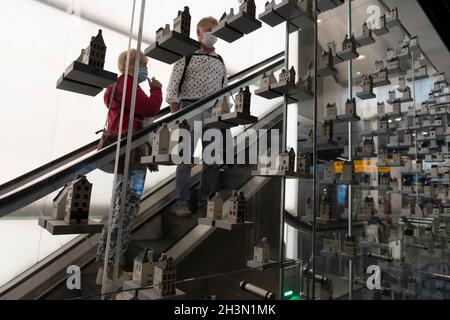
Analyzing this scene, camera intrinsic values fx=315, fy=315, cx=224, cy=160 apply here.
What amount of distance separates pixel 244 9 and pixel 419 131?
2.90 metres

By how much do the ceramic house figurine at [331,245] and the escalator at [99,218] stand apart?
74cm

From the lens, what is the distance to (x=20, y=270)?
146 centimetres

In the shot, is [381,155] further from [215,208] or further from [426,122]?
[215,208]

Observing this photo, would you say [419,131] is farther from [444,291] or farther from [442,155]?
[444,291]

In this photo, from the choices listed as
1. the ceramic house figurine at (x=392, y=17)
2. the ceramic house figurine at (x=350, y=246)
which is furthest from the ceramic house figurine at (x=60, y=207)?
the ceramic house figurine at (x=392, y=17)

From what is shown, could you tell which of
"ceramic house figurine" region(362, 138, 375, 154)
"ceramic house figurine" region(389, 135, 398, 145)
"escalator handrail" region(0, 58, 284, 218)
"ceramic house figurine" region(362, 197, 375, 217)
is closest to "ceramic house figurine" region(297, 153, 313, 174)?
"ceramic house figurine" region(362, 197, 375, 217)

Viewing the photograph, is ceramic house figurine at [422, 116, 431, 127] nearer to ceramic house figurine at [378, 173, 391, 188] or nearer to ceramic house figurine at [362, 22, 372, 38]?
ceramic house figurine at [378, 173, 391, 188]

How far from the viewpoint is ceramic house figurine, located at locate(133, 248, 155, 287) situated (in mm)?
1181

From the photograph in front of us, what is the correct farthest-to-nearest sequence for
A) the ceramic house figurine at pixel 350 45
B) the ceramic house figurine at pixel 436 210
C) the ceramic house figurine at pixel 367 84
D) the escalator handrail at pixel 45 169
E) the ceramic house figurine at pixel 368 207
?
the ceramic house figurine at pixel 436 210 → the ceramic house figurine at pixel 367 84 → the ceramic house figurine at pixel 368 207 → the ceramic house figurine at pixel 350 45 → the escalator handrail at pixel 45 169

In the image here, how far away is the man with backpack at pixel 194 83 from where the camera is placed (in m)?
1.76

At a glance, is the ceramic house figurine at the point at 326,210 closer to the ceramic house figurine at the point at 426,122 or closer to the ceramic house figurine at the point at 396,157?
the ceramic house figurine at the point at 396,157

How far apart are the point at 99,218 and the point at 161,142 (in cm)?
41

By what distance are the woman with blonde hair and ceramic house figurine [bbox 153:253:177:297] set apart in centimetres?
17
